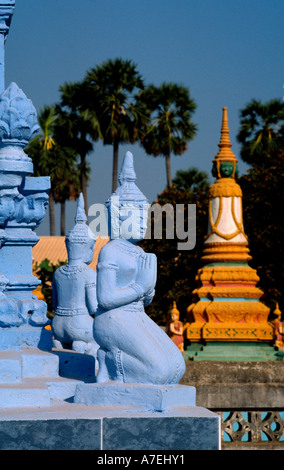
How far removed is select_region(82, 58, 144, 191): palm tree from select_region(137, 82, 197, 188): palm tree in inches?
43.8

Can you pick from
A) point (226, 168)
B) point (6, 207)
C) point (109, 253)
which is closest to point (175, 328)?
point (226, 168)

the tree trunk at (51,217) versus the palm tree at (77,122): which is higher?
the palm tree at (77,122)

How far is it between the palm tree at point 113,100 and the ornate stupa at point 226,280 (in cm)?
2280

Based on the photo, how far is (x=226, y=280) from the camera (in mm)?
16750

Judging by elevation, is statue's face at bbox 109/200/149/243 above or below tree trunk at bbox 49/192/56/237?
below

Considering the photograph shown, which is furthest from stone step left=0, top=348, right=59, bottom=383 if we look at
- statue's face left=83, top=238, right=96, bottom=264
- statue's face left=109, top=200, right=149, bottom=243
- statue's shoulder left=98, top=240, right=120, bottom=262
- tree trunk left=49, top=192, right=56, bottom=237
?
tree trunk left=49, top=192, right=56, bottom=237

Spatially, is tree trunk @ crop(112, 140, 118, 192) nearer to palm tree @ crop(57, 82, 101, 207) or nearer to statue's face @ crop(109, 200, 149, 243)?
palm tree @ crop(57, 82, 101, 207)

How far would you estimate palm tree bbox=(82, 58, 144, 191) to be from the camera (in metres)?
40.6

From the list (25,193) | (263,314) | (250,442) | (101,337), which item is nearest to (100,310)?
(101,337)

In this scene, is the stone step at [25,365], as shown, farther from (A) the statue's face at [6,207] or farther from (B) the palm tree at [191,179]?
(B) the palm tree at [191,179]

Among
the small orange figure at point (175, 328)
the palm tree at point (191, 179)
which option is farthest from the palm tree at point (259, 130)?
the small orange figure at point (175, 328)

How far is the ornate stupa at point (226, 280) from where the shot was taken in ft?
52.4

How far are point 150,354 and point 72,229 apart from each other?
10.9ft
